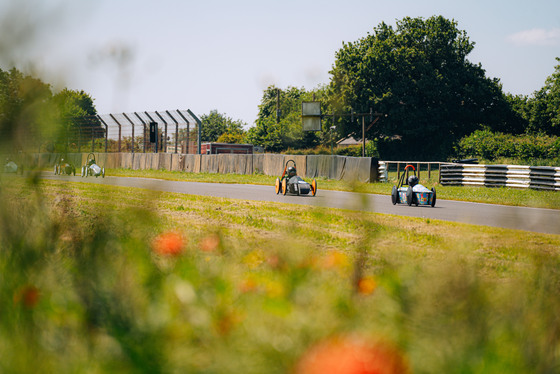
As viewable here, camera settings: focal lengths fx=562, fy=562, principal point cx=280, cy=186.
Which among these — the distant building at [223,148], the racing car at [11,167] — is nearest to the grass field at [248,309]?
the racing car at [11,167]

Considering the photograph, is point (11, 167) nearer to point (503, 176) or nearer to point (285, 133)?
point (503, 176)

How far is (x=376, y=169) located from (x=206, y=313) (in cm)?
2873

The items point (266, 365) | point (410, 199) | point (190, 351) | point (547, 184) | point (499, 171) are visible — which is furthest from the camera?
point (499, 171)

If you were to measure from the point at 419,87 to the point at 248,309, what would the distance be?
200 feet

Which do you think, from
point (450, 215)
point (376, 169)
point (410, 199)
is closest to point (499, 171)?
point (376, 169)

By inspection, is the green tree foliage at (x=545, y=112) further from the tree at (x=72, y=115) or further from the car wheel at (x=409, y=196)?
the tree at (x=72, y=115)

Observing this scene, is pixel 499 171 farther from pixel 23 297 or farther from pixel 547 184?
pixel 23 297

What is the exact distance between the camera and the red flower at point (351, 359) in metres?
0.94

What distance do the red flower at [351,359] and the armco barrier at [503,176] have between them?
24029 millimetres

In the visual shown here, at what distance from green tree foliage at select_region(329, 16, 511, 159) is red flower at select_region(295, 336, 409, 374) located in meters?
59.0

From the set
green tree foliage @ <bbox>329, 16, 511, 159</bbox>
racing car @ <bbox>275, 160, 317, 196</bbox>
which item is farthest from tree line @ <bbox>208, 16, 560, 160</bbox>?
racing car @ <bbox>275, 160, 317, 196</bbox>

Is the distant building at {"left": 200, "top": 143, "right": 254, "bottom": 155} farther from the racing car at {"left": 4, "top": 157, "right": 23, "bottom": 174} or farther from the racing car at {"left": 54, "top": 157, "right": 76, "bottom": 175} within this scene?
the racing car at {"left": 4, "top": 157, "right": 23, "bottom": 174}

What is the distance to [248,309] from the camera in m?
1.44

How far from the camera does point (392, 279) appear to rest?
1745 millimetres
